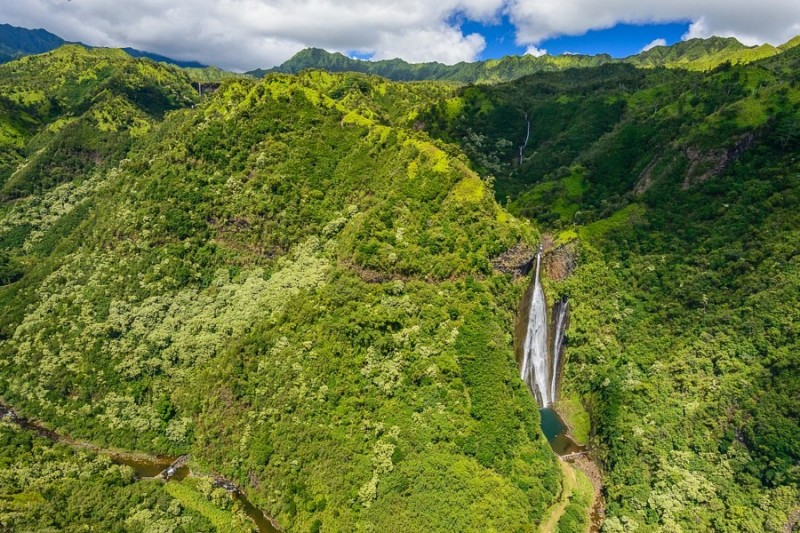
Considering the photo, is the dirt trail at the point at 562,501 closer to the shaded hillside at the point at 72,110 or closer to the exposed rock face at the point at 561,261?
the exposed rock face at the point at 561,261

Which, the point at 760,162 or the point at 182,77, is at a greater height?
the point at 182,77

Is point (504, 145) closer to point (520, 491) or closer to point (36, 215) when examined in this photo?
point (520, 491)

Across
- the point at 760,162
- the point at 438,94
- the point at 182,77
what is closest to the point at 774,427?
the point at 760,162

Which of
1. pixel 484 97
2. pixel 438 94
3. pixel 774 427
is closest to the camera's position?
pixel 774 427

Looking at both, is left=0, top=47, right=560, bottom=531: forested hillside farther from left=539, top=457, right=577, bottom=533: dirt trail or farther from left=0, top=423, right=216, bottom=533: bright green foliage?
left=539, top=457, right=577, bottom=533: dirt trail

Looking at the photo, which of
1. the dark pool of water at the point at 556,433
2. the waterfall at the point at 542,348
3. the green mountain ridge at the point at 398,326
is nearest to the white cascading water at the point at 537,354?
the waterfall at the point at 542,348

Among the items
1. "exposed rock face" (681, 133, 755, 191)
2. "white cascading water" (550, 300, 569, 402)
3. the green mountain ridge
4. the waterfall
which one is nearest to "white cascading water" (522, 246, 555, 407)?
the waterfall

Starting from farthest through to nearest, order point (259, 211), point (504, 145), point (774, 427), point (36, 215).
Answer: point (504, 145) → point (36, 215) → point (259, 211) → point (774, 427)
